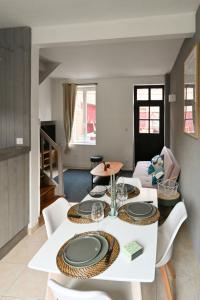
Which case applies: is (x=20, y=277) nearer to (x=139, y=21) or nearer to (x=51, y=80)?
(x=139, y=21)

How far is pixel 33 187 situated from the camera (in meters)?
3.26

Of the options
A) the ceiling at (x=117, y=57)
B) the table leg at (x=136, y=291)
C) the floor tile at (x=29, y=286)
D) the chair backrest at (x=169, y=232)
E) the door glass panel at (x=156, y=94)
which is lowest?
the floor tile at (x=29, y=286)

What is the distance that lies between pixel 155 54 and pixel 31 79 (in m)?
2.48

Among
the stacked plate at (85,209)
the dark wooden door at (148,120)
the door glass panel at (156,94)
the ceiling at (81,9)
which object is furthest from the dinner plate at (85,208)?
the door glass panel at (156,94)

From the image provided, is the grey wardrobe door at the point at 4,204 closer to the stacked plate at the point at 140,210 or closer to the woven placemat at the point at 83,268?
the stacked plate at the point at 140,210

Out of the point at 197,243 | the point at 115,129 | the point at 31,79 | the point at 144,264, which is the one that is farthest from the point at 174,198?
the point at 115,129

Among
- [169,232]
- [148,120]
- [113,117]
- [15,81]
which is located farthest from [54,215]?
[148,120]

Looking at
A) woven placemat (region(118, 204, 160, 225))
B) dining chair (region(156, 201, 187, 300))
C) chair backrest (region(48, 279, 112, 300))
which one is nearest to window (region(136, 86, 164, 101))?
dining chair (region(156, 201, 187, 300))

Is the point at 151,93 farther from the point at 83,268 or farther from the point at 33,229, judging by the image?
the point at 83,268

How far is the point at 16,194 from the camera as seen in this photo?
2887 mm

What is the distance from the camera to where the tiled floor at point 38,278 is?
2.05m

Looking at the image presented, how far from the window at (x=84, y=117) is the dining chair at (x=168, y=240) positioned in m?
5.55

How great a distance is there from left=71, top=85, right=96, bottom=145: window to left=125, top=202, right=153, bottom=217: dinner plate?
5602 millimetres

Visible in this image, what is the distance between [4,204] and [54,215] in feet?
2.97
